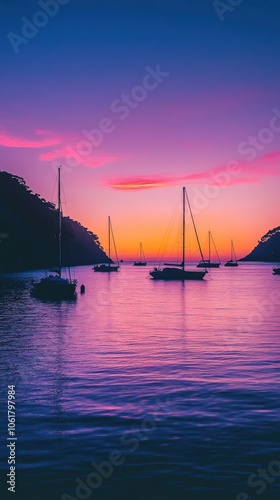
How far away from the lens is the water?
36.4ft

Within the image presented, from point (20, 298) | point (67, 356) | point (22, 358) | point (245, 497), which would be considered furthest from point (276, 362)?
point (20, 298)

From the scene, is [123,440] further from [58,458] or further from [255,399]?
[255,399]

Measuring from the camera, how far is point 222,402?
56.6 ft

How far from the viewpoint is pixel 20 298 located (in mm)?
67625

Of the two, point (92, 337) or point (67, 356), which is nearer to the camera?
point (67, 356)

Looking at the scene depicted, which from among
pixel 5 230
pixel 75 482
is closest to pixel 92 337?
pixel 75 482

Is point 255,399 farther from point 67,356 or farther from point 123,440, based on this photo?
point 67,356

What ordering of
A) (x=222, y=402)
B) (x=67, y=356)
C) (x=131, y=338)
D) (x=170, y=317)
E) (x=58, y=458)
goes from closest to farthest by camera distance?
(x=58, y=458)
(x=222, y=402)
(x=67, y=356)
(x=131, y=338)
(x=170, y=317)

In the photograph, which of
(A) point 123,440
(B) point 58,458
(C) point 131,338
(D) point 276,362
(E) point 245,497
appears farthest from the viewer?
(C) point 131,338

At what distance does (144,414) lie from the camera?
52.6 ft

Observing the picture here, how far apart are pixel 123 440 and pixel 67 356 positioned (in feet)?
46.3

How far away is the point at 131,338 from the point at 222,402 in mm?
16790

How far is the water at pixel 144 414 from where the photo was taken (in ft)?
36.4

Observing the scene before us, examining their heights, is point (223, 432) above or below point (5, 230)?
below
